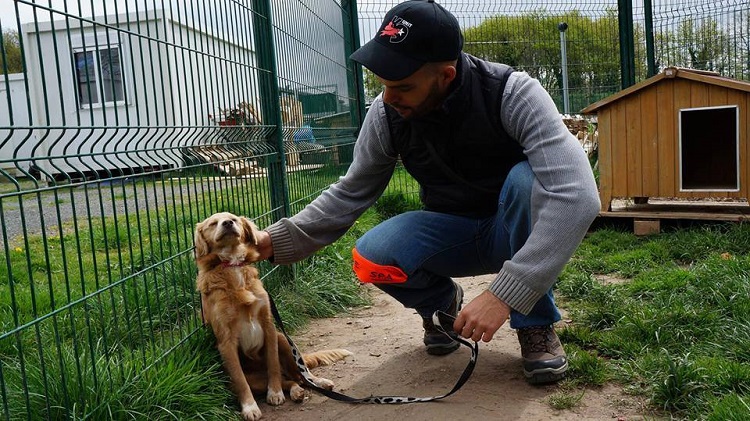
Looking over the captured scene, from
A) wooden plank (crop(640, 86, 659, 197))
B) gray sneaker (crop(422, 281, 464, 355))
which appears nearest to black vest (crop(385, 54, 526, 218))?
gray sneaker (crop(422, 281, 464, 355))

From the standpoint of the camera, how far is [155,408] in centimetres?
278

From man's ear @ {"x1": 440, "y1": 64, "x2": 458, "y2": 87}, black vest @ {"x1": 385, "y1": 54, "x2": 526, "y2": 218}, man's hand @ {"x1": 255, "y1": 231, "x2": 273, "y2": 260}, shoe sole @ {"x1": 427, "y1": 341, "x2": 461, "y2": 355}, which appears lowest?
shoe sole @ {"x1": 427, "y1": 341, "x2": 461, "y2": 355}

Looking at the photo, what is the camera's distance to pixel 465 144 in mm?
3121

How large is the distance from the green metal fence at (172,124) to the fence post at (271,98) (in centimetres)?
1

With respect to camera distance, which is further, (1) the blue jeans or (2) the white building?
(1) the blue jeans

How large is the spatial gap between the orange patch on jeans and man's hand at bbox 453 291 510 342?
0.85m

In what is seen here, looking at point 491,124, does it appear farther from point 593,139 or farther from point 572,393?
point 593,139

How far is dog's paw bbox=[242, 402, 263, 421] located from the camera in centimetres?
304

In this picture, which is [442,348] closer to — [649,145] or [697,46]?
[649,145]

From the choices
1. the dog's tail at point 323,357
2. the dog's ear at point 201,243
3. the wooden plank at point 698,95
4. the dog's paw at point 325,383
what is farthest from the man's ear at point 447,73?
the wooden plank at point 698,95

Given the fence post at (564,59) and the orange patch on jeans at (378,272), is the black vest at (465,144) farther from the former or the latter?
the fence post at (564,59)

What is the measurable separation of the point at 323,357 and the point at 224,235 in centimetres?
91

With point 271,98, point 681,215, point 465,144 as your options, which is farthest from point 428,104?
point 681,215

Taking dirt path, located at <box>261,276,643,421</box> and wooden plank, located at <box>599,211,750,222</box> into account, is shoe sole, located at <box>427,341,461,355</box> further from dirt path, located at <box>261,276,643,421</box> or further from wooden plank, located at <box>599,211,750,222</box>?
wooden plank, located at <box>599,211,750,222</box>
